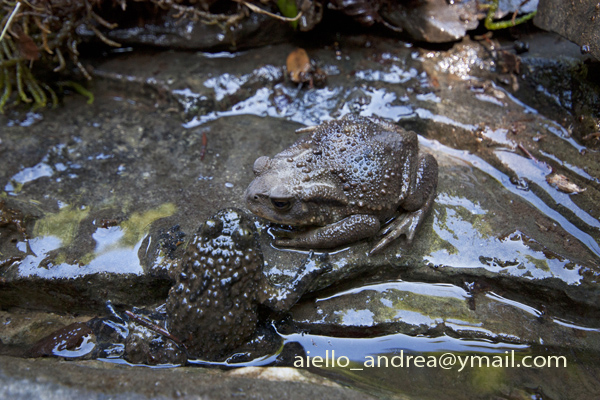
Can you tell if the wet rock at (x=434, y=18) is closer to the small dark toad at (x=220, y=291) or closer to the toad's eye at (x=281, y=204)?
the toad's eye at (x=281, y=204)

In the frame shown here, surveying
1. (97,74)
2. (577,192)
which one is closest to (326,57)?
(97,74)

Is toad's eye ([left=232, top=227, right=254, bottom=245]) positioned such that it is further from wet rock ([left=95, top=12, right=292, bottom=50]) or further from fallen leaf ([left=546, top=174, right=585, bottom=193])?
wet rock ([left=95, top=12, right=292, bottom=50])

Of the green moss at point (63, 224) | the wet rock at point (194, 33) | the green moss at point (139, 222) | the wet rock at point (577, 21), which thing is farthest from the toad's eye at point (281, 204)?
the wet rock at point (577, 21)

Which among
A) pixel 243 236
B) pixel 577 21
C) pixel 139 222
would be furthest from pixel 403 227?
pixel 577 21

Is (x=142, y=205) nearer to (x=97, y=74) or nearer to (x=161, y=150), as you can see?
(x=161, y=150)

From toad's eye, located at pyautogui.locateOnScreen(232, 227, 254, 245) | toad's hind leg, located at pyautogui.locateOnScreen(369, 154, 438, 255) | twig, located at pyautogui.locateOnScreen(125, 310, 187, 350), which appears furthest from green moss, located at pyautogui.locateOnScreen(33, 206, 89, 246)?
toad's hind leg, located at pyautogui.locateOnScreen(369, 154, 438, 255)

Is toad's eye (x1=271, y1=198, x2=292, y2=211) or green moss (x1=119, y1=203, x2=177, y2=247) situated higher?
toad's eye (x1=271, y1=198, x2=292, y2=211)

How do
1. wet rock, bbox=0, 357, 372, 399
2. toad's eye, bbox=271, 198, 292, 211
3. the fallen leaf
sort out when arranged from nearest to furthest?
1. wet rock, bbox=0, 357, 372, 399
2. toad's eye, bbox=271, 198, 292, 211
3. the fallen leaf

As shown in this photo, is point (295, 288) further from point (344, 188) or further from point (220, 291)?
point (344, 188)
